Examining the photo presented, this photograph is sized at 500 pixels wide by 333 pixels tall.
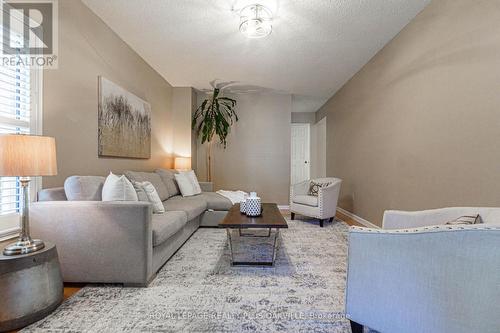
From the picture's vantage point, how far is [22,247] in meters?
1.52

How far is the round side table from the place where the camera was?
4.56 feet

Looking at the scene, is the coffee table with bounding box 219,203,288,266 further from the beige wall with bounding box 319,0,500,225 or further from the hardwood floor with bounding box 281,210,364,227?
the hardwood floor with bounding box 281,210,364,227

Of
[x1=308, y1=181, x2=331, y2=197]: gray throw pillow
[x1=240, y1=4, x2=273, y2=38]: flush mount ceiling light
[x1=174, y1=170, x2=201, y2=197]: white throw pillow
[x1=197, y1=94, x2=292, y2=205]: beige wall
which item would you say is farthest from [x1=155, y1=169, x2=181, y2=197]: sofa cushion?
[x1=240, y1=4, x2=273, y2=38]: flush mount ceiling light

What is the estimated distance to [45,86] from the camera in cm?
206

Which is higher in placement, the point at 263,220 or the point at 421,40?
the point at 421,40

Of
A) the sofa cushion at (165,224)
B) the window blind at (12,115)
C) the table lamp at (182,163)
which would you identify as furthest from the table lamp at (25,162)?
the table lamp at (182,163)

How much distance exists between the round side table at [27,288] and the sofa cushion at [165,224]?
0.68m

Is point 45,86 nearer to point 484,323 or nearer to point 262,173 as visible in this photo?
point 484,323

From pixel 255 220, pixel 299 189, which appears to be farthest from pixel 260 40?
pixel 299 189

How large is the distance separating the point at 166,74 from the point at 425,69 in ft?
12.8

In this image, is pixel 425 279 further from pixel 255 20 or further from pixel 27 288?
pixel 255 20

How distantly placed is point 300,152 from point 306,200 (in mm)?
3738

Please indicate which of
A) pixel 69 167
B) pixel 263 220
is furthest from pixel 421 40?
pixel 69 167

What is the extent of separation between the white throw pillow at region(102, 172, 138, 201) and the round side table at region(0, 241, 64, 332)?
24.1 inches
